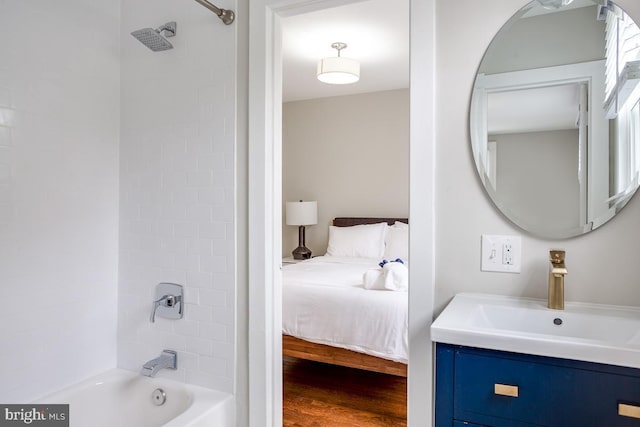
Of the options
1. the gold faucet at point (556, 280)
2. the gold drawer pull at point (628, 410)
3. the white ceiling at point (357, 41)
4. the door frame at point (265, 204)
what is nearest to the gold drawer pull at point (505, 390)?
the gold drawer pull at point (628, 410)

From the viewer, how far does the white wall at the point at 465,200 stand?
1464mm

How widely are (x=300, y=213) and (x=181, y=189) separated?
316cm

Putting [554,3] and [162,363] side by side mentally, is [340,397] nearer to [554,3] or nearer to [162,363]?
[162,363]

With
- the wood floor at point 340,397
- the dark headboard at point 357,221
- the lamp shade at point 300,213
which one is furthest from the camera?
the lamp shade at point 300,213

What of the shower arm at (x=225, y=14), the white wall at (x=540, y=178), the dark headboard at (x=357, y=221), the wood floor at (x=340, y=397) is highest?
the shower arm at (x=225, y=14)

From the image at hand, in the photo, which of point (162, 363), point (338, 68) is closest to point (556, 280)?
point (162, 363)

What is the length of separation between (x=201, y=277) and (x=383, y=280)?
4.58ft

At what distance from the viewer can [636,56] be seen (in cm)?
134

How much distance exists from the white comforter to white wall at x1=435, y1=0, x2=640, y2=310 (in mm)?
1204

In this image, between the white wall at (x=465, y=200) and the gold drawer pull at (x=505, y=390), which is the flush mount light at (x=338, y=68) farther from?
the gold drawer pull at (x=505, y=390)

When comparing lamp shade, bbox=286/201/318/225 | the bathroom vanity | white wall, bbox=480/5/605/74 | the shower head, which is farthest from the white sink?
lamp shade, bbox=286/201/318/225

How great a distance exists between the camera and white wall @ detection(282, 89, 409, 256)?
502cm

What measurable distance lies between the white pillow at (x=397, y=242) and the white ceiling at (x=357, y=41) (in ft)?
5.40

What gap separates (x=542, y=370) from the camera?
1.11m
